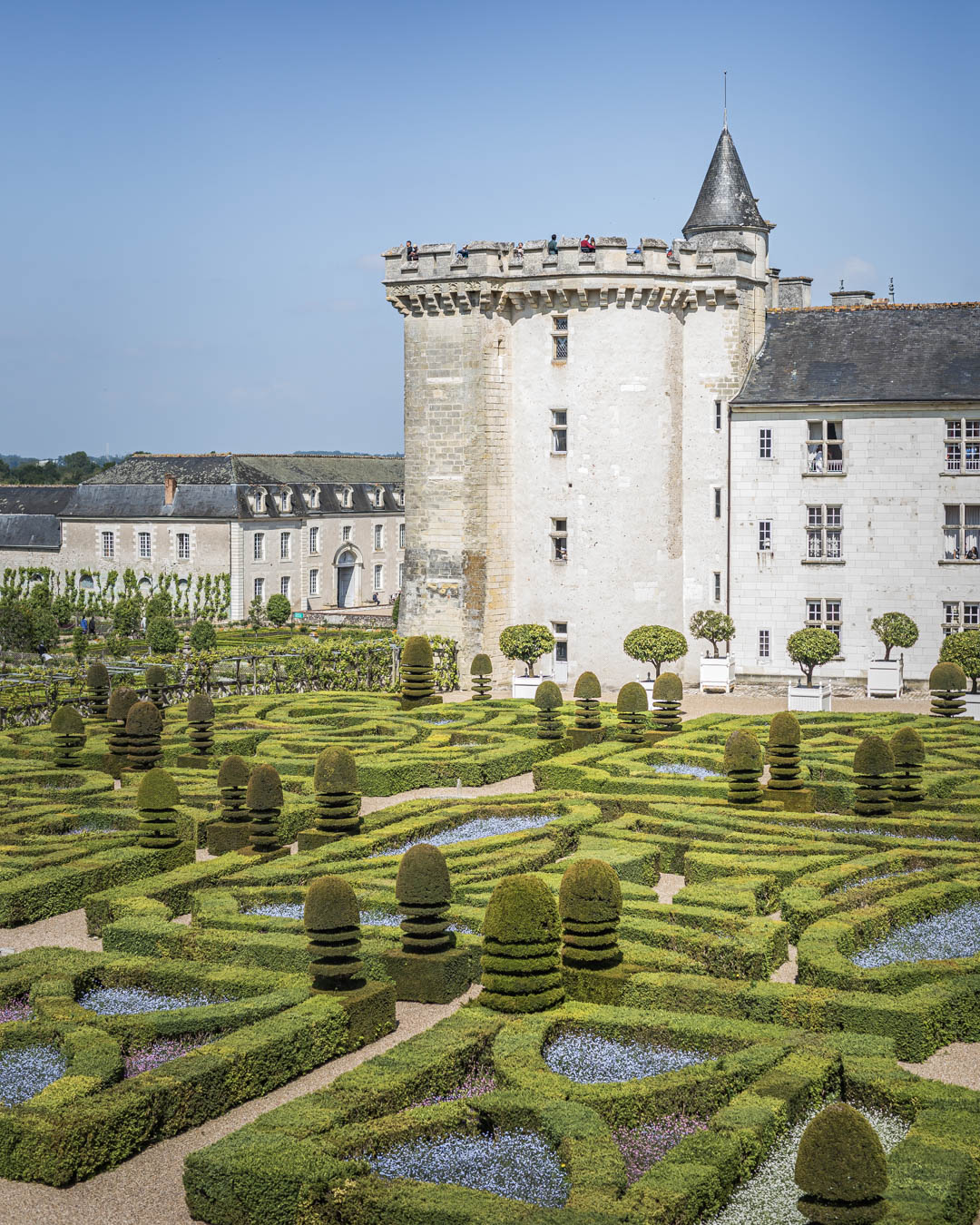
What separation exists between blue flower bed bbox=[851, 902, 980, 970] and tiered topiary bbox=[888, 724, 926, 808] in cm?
465

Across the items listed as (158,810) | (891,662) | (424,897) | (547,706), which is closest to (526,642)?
(891,662)

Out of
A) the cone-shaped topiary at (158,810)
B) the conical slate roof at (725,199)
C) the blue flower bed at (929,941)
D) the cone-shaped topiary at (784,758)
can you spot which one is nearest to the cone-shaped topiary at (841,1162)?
the blue flower bed at (929,941)

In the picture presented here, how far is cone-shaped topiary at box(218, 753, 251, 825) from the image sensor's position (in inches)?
851

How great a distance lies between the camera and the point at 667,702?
30188mm

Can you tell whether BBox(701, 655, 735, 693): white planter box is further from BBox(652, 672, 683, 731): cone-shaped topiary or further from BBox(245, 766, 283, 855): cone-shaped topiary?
BBox(245, 766, 283, 855): cone-shaped topiary

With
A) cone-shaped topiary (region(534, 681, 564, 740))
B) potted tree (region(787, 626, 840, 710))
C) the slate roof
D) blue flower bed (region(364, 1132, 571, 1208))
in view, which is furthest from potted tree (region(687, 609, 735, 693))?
blue flower bed (region(364, 1132, 571, 1208))

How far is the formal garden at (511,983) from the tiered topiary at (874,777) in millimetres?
43

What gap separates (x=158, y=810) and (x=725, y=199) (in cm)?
2941

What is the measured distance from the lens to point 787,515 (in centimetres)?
4091

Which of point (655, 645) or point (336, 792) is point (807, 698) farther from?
point (336, 792)

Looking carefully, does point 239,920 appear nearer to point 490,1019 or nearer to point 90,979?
point 90,979

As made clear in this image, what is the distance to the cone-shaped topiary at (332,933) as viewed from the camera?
48.1ft

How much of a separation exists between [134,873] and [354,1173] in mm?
9716

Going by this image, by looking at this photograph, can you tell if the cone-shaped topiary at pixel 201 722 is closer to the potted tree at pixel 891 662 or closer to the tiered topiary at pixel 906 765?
the tiered topiary at pixel 906 765
